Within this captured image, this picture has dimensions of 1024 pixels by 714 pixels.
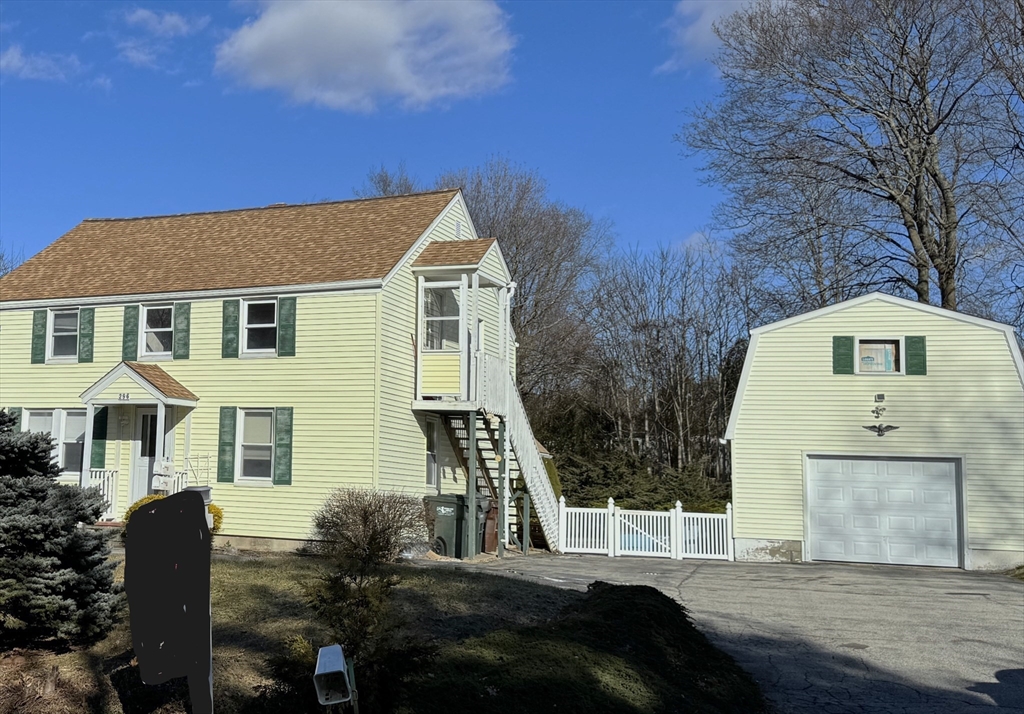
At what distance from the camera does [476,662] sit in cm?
616

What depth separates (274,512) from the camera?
1842 cm

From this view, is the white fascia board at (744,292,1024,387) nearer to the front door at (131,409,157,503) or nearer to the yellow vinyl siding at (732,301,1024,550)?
the yellow vinyl siding at (732,301,1024,550)

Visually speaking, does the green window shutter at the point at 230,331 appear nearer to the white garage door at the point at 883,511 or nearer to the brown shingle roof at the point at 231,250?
the brown shingle roof at the point at 231,250

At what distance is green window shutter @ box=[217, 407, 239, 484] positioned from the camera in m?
18.8

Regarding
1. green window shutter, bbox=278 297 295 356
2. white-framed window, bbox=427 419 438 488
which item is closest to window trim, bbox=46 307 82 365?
green window shutter, bbox=278 297 295 356

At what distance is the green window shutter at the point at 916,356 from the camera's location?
→ 2098 cm

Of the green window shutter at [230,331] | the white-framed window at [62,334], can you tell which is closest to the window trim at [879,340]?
the green window shutter at [230,331]

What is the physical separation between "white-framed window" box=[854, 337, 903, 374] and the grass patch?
45.5ft

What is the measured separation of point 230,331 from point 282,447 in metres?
2.66

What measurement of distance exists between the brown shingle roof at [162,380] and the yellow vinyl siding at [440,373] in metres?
4.62

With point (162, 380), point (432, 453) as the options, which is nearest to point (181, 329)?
point (162, 380)

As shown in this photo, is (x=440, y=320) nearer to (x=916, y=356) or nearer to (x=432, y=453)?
(x=432, y=453)

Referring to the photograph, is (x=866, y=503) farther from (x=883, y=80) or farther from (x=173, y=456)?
(x=173, y=456)

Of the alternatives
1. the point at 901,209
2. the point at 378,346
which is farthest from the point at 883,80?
the point at 378,346
